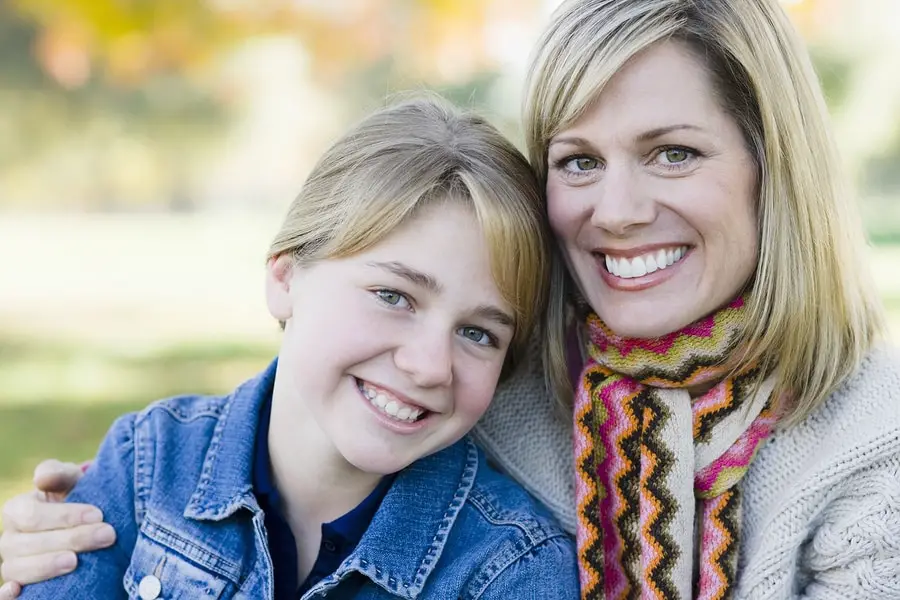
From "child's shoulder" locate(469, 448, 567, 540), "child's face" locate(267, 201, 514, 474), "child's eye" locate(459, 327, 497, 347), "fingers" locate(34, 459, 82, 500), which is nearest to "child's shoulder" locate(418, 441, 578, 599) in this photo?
"child's shoulder" locate(469, 448, 567, 540)

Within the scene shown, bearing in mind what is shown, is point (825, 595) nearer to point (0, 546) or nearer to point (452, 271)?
point (452, 271)

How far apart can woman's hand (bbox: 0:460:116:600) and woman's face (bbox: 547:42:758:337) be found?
119 cm

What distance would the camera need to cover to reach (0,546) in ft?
7.47

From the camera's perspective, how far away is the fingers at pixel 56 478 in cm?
232

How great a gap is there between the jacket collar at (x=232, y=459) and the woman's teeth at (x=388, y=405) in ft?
1.17

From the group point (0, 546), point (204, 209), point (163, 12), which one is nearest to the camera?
point (0, 546)

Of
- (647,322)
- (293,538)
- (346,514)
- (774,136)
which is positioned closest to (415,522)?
(346,514)

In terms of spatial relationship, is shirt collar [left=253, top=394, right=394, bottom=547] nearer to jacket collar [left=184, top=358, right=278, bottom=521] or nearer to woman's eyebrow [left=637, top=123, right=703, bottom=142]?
jacket collar [left=184, top=358, right=278, bottom=521]

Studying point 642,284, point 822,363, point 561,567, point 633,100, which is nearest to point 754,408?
point 822,363

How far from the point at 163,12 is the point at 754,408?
6.54m

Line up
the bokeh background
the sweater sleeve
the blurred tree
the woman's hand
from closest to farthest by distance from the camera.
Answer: the sweater sleeve, the woman's hand, the bokeh background, the blurred tree

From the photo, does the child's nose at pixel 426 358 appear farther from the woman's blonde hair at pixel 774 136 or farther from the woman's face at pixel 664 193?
the woman's blonde hair at pixel 774 136

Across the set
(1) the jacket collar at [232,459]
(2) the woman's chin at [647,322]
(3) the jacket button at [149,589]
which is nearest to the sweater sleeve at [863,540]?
(2) the woman's chin at [647,322]

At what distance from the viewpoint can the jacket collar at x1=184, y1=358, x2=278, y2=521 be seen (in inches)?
84.8
